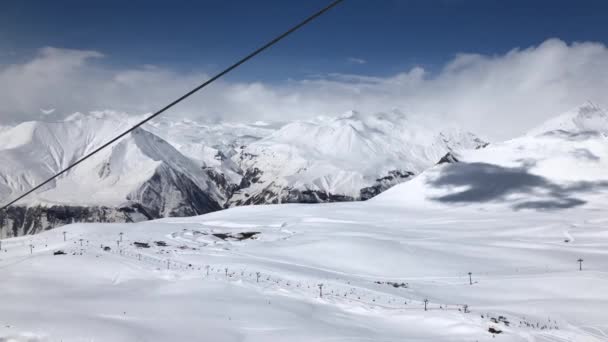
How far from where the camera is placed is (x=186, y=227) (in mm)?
105938

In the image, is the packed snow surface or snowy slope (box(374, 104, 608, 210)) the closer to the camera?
the packed snow surface

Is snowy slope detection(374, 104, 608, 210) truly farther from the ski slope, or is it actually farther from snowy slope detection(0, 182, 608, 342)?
the ski slope

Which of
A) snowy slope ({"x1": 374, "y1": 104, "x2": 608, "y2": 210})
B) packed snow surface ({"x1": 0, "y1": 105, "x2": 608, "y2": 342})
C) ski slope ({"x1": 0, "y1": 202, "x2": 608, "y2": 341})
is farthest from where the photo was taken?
snowy slope ({"x1": 374, "y1": 104, "x2": 608, "y2": 210})

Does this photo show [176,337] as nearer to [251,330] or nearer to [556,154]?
[251,330]

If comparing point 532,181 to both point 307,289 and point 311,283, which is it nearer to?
point 311,283

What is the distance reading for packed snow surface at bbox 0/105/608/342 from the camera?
23219mm

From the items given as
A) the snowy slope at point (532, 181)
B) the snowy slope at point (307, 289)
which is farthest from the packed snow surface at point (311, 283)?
the snowy slope at point (532, 181)

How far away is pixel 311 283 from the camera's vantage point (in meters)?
45.2

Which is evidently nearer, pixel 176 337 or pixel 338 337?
pixel 176 337

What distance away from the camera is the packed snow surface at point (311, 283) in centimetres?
2322

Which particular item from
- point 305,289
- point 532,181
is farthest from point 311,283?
point 532,181

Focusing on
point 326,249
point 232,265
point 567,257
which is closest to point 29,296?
point 232,265

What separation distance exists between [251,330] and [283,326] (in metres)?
1.98

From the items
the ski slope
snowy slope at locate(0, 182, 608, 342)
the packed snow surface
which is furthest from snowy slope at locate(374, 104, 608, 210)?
the ski slope
